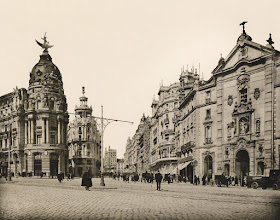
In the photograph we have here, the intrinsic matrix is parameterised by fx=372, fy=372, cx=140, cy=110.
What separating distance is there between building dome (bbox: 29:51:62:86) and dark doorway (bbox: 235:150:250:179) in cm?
5168

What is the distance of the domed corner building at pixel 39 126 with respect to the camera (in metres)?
80.8

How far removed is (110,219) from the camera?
11.6m

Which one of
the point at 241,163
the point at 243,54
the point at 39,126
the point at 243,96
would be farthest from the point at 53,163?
the point at 243,54

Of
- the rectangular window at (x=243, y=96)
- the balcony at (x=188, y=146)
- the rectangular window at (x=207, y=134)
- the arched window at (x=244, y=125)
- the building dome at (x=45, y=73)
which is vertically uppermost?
the building dome at (x=45, y=73)

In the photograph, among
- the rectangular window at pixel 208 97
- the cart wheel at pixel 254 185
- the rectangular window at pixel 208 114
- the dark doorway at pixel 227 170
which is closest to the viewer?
the cart wheel at pixel 254 185

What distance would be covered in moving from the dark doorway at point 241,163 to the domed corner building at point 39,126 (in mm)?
47010

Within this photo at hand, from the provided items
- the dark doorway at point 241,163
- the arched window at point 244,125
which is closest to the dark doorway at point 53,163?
the dark doorway at point 241,163

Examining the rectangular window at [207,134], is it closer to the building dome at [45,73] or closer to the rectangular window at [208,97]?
the rectangular window at [208,97]

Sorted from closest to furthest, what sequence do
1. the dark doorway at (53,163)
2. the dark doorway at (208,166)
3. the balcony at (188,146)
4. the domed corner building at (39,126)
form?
the dark doorway at (208,166) → the balcony at (188,146) → the domed corner building at (39,126) → the dark doorway at (53,163)

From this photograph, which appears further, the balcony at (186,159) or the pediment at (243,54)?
the balcony at (186,159)

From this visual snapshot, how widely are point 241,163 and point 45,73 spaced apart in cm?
5453

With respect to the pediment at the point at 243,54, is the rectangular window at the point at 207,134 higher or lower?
lower

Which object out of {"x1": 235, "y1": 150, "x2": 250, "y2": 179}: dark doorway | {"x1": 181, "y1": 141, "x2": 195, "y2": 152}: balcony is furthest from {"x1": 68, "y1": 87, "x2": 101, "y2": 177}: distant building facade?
{"x1": 235, "y1": 150, "x2": 250, "y2": 179}: dark doorway

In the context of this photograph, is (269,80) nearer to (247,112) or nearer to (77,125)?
(247,112)
